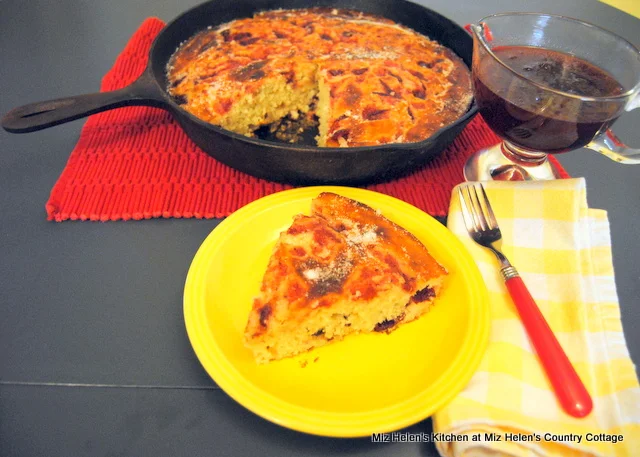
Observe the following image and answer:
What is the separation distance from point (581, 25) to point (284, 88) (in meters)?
1.09

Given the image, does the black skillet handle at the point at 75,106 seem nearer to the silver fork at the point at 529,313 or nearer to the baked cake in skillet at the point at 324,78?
the baked cake in skillet at the point at 324,78

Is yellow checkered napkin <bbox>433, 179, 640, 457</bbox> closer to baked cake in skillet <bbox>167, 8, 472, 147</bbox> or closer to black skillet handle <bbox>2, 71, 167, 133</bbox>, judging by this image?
baked cake in skillet <bbox>167, 8, 472, 147</bbox>

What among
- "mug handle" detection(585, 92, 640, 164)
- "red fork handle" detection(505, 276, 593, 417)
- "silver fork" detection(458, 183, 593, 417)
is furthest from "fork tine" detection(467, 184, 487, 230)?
"mug handle" detection(585, 92, 640, 164)

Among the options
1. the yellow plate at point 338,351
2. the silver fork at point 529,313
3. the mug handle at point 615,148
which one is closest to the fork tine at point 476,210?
the silver fork at point 529,313

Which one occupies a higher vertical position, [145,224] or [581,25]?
[581,25]

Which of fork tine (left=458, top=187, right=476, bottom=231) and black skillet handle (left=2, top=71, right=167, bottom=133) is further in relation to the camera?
black skillet handle (left=2, top=71, right=167, bottom=133)

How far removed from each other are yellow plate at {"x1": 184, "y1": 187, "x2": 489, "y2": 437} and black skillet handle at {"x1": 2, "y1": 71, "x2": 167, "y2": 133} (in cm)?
58

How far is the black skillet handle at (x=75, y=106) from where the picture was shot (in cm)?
151

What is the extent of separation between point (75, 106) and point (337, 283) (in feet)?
3.61

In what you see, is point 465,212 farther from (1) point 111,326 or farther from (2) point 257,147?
(1) point 111,326

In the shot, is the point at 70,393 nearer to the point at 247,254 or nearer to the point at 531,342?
the point at 247,254

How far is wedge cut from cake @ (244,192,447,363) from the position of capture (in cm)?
112

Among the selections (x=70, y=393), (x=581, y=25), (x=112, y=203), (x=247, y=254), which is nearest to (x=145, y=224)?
(x=112, y=203)

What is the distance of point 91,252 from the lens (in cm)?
142
